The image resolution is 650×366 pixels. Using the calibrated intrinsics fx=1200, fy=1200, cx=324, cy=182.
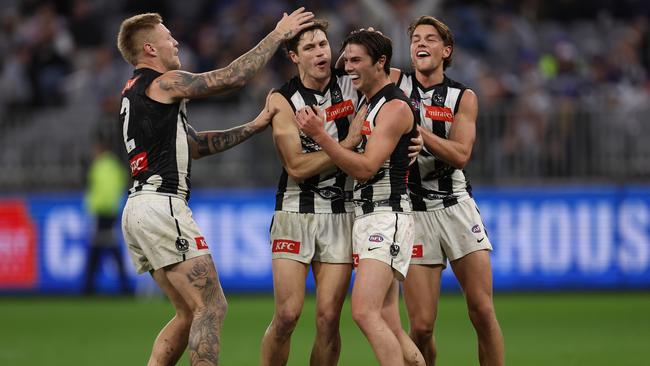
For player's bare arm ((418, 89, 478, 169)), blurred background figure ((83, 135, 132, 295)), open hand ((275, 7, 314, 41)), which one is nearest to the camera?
open hand ((275, 7, 314, 41))

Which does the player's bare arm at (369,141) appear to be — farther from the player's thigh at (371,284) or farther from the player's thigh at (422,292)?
the player's thigh at (422,292)

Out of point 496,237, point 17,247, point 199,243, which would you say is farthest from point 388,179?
point 17,247

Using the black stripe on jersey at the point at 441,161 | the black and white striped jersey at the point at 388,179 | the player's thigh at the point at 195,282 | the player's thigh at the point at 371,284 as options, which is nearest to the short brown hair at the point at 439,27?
the black stripe on jersey at the point at 441,161

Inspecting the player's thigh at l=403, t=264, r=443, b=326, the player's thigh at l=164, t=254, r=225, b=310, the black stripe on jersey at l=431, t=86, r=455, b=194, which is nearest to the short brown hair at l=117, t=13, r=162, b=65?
the player's thigh at l=164, t=254, r=225, b=310

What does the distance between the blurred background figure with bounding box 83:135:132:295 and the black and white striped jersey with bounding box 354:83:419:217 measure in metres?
11.0

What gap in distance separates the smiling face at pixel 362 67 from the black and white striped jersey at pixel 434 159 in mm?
711

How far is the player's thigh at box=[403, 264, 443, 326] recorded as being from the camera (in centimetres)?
938

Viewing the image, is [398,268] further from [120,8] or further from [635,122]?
[120,8]

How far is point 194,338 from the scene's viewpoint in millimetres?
8609

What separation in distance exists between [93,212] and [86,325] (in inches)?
154

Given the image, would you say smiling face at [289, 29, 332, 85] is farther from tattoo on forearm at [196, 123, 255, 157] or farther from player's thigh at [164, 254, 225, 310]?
player's thigh at [164, 254, 225, 310]

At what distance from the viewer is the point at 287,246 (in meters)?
9.38

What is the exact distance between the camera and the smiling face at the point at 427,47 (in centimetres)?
946

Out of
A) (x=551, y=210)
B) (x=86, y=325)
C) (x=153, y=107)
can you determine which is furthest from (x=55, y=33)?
(x=153, y=107)
